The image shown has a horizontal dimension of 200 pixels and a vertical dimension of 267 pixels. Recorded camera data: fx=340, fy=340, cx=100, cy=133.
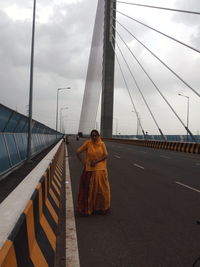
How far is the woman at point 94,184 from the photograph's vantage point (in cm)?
607

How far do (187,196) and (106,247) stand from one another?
4.31 m

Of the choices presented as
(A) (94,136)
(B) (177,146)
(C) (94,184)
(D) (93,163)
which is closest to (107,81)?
(B) (177,146)

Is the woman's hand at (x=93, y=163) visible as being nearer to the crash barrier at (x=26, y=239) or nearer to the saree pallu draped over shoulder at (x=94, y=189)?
the saree pallu draped over shoulder at (x=94, y=189)

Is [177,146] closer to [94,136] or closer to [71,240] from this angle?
[94,136]

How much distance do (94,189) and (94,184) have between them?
9cm

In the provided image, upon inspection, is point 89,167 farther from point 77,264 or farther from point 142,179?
point 142,179

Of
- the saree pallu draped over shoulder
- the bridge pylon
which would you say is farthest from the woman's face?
the bridge pylon

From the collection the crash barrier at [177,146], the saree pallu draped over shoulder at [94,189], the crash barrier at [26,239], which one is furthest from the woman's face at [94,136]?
the crash barrier at [177,146]

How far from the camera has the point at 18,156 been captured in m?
13.9

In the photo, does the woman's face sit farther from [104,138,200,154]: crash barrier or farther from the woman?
[104,138,200,154]: crash barrier

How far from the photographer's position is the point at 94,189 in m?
6.08

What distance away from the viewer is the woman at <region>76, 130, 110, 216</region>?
607cm

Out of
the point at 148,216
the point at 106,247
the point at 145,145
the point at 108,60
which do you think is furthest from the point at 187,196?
the point at 108,60

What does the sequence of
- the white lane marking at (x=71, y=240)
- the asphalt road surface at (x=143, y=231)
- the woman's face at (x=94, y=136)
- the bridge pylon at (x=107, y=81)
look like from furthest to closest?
the bridge pylon at (x=107, y=81), the woman's face at (x=94, y=136), the asphalt road surface at (x=143, y=231), the white lane marking at (x=71, y=240)
